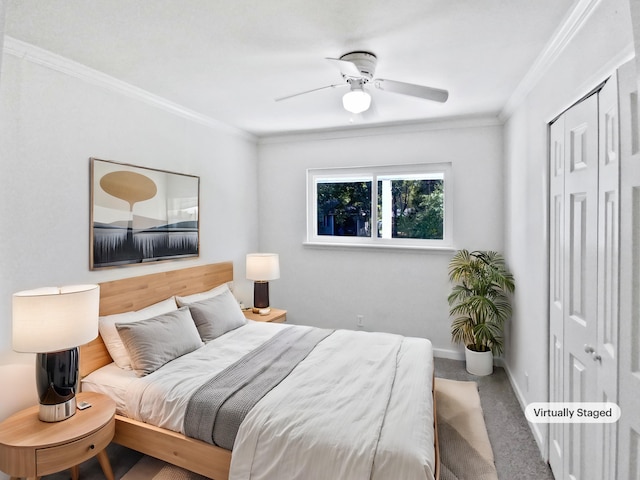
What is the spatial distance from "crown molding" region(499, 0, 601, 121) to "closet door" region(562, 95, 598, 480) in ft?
1.33

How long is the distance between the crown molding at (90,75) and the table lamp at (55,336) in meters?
1.44

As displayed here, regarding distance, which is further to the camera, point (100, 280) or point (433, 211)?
point (433, 211)

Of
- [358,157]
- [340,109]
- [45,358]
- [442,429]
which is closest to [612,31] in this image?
[340,109]

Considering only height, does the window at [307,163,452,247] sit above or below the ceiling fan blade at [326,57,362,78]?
below

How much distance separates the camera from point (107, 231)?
2762mm


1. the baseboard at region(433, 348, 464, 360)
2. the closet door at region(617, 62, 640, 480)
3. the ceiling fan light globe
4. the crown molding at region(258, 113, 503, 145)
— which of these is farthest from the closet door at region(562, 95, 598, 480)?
the baseboard at region(433, 348, 464, 360)

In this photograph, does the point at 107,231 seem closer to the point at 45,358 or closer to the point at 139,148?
the point at 139,148

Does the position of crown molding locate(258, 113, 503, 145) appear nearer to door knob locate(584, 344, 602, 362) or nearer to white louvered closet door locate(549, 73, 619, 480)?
white louvered closet door locate(549, 73, 619, 480)

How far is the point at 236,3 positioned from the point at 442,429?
3029 mm

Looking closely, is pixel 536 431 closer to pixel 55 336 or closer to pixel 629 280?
pixel 629 280

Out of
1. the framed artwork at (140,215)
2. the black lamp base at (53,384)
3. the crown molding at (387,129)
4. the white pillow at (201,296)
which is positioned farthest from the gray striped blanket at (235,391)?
the crown molding at (387,129)

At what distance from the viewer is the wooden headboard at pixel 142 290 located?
8.45ft

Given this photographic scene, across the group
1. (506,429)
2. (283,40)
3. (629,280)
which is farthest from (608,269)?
(283,40)

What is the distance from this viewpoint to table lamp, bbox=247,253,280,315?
3.94 metres
